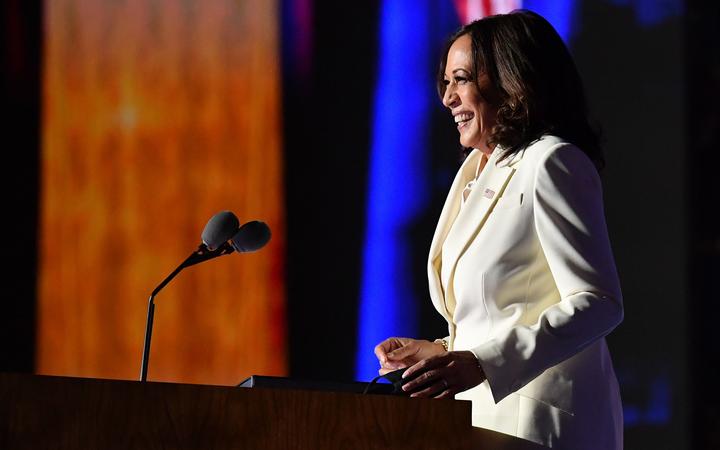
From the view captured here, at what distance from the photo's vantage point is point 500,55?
1.94 m

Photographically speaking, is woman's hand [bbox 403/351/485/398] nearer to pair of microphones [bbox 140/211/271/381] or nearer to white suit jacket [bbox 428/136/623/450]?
white suit jacket [bbox 428/136/623/450]

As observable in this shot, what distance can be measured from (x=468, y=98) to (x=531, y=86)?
6.0 inches

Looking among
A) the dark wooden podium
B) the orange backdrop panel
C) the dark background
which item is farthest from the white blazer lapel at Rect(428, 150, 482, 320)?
the orange backdrop panel

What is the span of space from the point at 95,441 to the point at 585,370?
2.57 feet

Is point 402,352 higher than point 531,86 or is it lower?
lower

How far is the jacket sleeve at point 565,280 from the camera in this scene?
5.09 ft

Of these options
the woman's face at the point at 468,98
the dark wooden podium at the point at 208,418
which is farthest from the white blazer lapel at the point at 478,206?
the dark wooden podium at the point at 208,418

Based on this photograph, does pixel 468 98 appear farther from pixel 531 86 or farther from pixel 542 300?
pixel 542 300

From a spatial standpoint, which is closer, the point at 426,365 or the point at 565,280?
the point at 426,365

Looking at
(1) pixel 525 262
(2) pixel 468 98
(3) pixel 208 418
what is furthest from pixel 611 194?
(3) pixel 208 418

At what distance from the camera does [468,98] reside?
1988 mm

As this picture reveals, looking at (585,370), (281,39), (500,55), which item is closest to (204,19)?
(281,39)

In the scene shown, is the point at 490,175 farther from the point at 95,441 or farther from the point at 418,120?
the point at 418,120

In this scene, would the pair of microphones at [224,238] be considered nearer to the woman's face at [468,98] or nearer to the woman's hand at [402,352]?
the woman's hand at [402,352]
